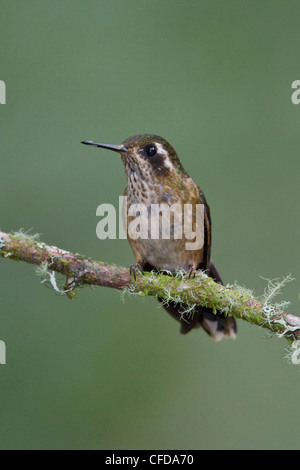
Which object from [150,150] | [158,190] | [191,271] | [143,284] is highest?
[150,150]

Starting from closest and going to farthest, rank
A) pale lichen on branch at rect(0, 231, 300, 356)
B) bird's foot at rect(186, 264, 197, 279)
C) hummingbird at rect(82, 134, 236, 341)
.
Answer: pale lichen on branch at rect(0, 231, 300, 356), bird's foot at rect(186, 264, 197, 279), hummingbird at rect(82, 134, 236, 341)

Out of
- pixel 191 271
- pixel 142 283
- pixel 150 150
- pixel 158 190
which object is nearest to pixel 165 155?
pixel 150 150

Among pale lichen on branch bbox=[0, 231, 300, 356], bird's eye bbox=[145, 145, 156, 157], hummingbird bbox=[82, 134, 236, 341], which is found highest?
bird's eye bbox=[145, 145, 156, 157]

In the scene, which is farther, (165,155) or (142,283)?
(165,155)

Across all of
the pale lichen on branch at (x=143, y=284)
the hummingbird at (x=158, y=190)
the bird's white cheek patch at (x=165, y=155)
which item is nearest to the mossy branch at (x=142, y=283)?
the pale lichen on branch at (x=143, y=284)

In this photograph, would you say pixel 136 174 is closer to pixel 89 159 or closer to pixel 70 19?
pixel 89 159

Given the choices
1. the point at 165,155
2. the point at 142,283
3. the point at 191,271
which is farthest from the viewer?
the point at 165,155

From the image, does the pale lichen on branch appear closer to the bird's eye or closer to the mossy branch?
the mossy branch

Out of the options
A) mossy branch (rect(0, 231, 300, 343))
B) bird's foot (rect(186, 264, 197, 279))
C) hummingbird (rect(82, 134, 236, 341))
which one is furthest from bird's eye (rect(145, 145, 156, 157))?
mossy branch (rect(0, 231, 300, 343))

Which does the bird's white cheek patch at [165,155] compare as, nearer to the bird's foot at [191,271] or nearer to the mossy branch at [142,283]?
the bird's foot at [191,271]

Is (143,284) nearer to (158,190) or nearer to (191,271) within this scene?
(191,271)

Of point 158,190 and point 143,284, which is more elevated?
point 158,190
